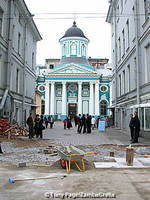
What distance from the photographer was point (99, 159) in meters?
7.79

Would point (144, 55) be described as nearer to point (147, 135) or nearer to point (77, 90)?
point (147, 135)

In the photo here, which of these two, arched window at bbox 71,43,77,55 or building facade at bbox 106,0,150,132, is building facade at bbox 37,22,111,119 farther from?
building facade at bbox 106,0,150,132

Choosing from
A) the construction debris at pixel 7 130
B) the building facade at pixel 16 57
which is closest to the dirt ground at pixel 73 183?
the construction debris at pixel 7 130

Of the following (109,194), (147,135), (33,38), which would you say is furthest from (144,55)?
(33,38)

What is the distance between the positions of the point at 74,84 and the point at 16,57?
36.6 m

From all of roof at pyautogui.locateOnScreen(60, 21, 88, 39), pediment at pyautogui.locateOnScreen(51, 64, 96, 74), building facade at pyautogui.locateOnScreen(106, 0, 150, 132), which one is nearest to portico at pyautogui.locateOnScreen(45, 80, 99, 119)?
pediment at pyautogui.locateOnScreen(51, 64, 96, 74)

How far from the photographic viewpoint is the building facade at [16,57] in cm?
1695

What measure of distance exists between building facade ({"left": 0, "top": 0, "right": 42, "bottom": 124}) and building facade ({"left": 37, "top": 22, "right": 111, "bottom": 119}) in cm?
2480

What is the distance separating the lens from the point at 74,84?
56188 mm

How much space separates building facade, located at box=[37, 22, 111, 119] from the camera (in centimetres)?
5319

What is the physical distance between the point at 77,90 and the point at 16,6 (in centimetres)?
3715

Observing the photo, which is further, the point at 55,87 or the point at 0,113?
the point at 55,87

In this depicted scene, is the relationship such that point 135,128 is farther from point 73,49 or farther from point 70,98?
point 73,49

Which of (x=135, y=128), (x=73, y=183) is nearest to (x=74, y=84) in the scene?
(x=135, y=128)
